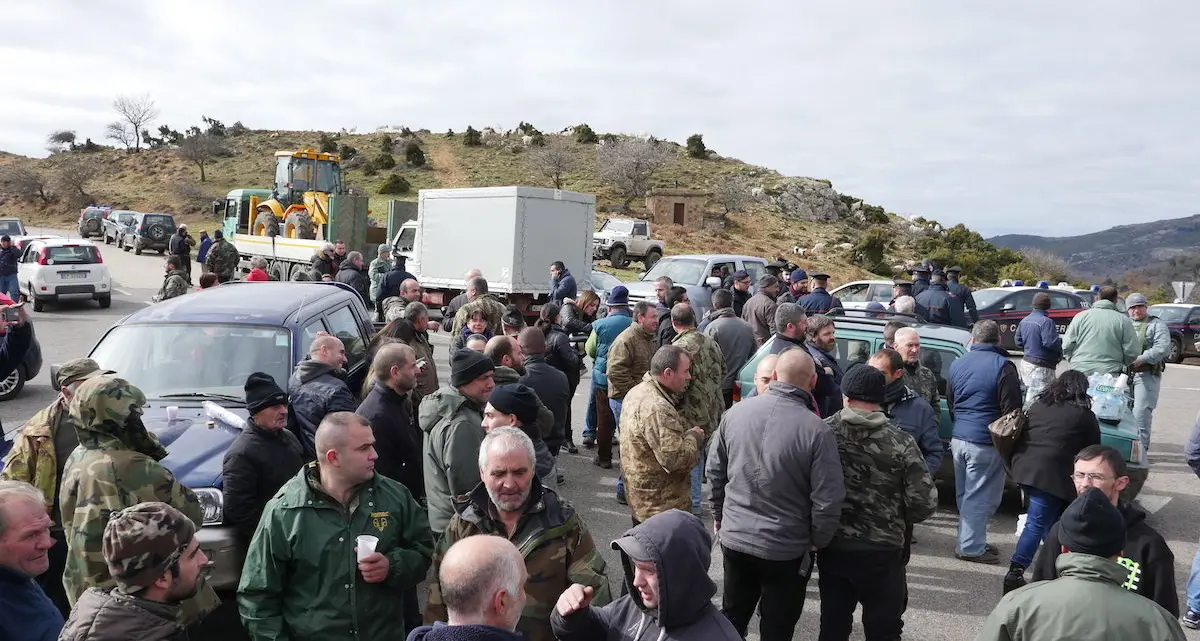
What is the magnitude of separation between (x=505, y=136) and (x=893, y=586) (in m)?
70.5

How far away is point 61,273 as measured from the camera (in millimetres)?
18281

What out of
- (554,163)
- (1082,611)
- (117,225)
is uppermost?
(554,163)

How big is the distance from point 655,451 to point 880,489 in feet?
4.23

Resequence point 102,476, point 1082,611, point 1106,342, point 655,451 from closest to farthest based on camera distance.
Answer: point 1082,611 < point 102,476 < point 655,451 < point 1106,342

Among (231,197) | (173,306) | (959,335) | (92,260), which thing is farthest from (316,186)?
(959,335)

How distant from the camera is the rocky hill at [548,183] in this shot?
4531 centimetres

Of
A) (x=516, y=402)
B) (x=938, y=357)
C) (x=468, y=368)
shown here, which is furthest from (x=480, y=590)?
(x=938, y=357)

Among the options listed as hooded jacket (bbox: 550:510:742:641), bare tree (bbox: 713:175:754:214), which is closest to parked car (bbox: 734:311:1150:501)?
hooded jacket (bbox: 550:510:742:641)

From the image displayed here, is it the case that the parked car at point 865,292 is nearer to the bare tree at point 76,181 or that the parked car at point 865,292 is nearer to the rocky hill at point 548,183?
the rocky hill at point 548,183

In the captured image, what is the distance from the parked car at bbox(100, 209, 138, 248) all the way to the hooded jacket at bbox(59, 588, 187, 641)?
39305mm

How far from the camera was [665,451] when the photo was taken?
4641mm

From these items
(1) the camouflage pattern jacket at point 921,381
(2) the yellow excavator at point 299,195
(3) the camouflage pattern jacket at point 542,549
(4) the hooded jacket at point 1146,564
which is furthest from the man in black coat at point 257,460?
(2) the yellow excavator at point 299,195

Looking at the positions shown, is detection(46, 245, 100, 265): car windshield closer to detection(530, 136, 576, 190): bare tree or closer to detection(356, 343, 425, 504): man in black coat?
detection(356, 343, 425, 504): man in black coat

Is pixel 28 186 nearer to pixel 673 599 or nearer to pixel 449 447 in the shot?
pixel 449 447
